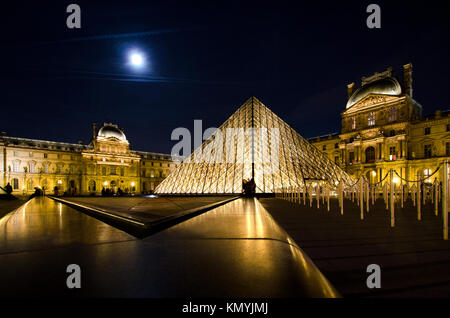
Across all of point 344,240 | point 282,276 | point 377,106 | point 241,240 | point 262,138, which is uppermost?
point 377,106

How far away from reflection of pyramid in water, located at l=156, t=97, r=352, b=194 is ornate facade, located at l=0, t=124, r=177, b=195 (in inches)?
1167

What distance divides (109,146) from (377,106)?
1790 inches

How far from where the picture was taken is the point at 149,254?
46.7 inches

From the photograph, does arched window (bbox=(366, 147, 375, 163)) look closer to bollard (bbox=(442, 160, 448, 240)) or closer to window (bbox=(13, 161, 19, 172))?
bollard (bbox=(442, 160, 448, 240))

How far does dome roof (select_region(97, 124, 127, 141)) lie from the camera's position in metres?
45.1

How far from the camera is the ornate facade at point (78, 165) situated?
35906mm

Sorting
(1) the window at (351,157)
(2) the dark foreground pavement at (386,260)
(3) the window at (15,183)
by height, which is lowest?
(3) the window at (15,183)

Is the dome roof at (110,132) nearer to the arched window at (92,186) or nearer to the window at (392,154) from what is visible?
the arched window at (92,186)

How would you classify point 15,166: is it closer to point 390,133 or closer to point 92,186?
point 92,186

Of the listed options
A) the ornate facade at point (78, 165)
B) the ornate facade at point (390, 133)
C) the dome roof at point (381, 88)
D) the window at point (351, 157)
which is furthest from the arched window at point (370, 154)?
the ornate facade at point (78, 165)

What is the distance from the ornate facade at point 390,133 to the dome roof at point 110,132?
41.2 meters

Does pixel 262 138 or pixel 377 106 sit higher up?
pixel 377 106
